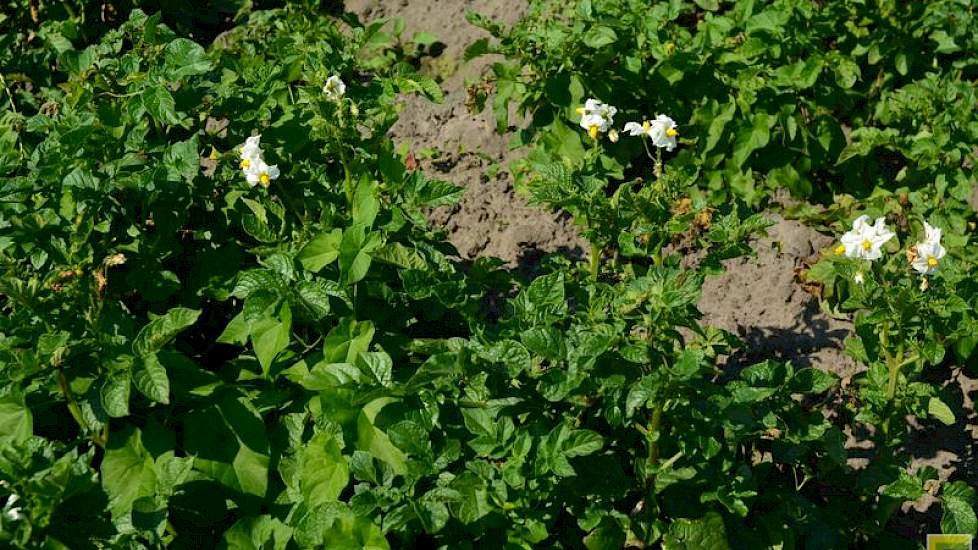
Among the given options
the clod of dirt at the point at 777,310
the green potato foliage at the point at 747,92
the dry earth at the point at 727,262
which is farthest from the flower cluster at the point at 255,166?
the clod of dirt at the point at 777,310

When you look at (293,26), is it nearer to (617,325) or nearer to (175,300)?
(175,300)

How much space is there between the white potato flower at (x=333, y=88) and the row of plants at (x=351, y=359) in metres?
0.01

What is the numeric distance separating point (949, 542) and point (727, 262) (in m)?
1.39

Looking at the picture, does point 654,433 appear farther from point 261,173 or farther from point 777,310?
point 777,310

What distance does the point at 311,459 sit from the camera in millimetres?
2521

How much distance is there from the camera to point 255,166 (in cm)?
283

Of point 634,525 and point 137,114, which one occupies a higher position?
point 137,114

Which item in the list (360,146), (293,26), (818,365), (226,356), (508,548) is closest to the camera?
(508,548)

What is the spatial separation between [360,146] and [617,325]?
0.98 m

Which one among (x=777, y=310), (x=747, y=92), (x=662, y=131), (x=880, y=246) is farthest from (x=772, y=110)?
(x=880, y=246)

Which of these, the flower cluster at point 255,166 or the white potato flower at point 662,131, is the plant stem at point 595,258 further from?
the flower cluster at point 255,166

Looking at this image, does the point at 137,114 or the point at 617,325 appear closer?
the point at 617,325

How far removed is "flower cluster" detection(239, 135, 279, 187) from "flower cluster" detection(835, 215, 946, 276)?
1.61 metres

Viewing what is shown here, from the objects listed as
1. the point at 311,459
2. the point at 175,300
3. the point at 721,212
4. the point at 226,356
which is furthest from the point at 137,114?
the point at 721,212
